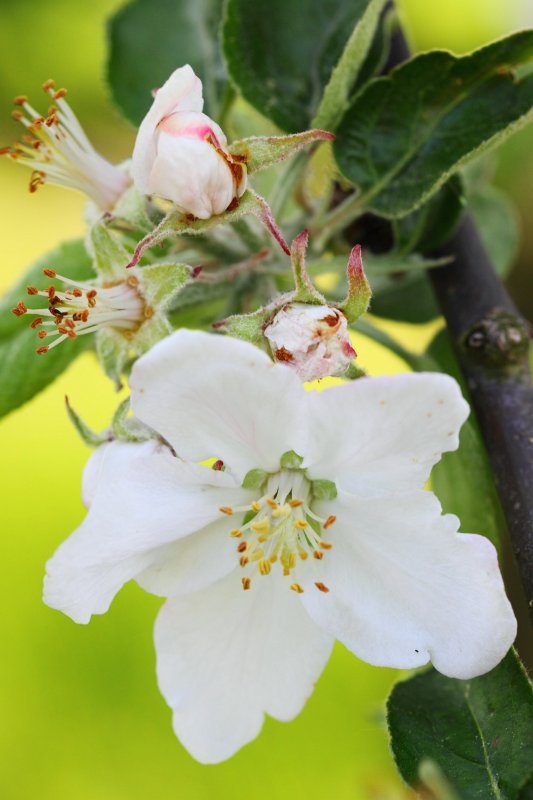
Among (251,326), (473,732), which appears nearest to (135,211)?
(251,326)

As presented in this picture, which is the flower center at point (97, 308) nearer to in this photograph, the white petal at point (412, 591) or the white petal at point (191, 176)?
the white petal at point (191, 176)

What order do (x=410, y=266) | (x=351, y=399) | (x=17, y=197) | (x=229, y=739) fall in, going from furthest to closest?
1. (x=17, y=197)
2. (x=410, y=266)
3. (x=229, y=739)
4. (x=351, y=399)

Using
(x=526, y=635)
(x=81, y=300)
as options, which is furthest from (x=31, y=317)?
(x=526, y=635)

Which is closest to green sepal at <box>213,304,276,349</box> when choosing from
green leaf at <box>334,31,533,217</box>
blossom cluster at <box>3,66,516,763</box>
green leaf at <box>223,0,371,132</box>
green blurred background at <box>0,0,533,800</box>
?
blossom cluster at <box>3,66,516,763</box>

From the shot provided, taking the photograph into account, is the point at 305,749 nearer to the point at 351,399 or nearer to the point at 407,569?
the point at 407,569

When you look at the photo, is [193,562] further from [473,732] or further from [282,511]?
[473,732]

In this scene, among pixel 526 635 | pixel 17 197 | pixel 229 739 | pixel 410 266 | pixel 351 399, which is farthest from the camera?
pixel 17 197

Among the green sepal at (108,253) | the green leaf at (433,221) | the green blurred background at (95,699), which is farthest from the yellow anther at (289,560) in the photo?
the green blurred background at (95,699)
